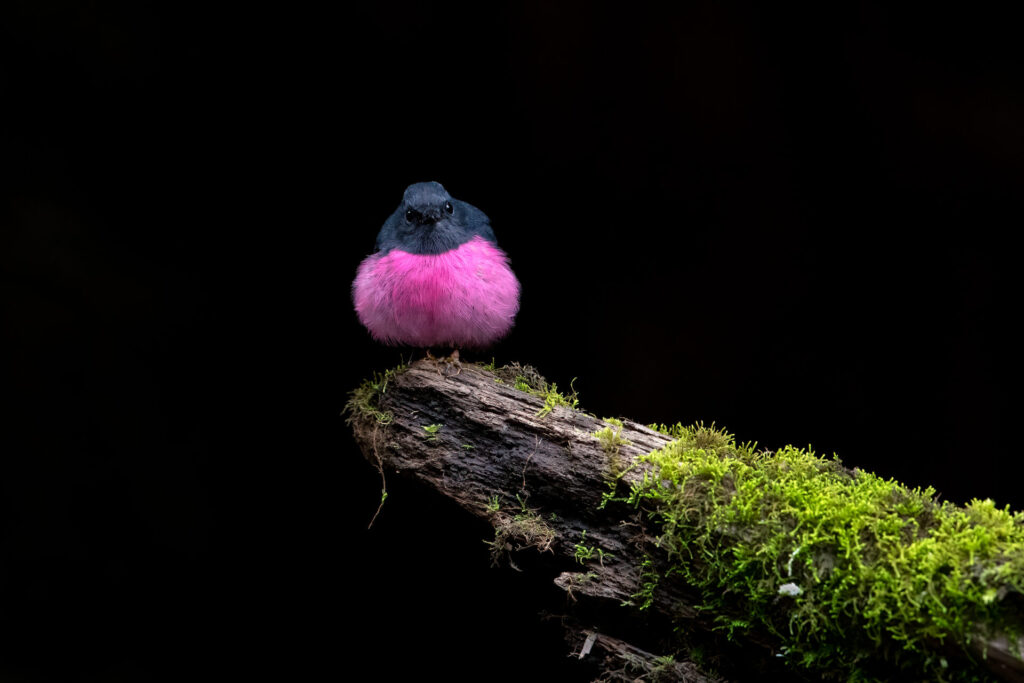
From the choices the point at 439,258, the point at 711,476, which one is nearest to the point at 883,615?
the point at 711,476

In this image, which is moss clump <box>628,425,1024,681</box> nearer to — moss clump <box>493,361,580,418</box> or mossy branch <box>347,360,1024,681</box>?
mossy branch <box>347,360,1024,681</box>

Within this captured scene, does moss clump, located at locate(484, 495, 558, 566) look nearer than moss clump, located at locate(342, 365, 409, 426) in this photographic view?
Yes

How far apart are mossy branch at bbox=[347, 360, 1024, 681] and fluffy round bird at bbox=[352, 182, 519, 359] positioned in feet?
0.68

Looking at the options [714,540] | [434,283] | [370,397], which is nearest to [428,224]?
[434,283]

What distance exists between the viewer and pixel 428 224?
10.0ft

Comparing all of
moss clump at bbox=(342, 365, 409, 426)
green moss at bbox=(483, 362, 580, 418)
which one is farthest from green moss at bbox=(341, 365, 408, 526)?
green moss at bbox=(483, 362, 580, 418)

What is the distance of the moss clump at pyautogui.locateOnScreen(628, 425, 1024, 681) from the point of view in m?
1.98

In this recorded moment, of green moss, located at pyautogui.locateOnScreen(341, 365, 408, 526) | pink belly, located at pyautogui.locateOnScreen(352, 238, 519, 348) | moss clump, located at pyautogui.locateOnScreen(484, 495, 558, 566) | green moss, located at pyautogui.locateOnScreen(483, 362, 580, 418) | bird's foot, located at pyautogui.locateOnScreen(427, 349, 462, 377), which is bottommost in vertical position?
moss clump, located at pyautogui.locateOnScreen(484, 495, 558, 566)

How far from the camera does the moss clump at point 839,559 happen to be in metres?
1.98

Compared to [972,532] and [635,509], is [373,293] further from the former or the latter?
[972,532]

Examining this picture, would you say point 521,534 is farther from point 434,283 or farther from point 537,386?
point 434,283

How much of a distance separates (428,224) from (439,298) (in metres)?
0.29

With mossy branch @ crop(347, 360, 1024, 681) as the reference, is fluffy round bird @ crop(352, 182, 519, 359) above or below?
above

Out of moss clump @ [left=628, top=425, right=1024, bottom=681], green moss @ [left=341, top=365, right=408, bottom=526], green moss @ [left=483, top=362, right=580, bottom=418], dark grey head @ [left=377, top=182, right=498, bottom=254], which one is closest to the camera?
moss clump @ [left=628, top=425, right=1024, bottom=681]
